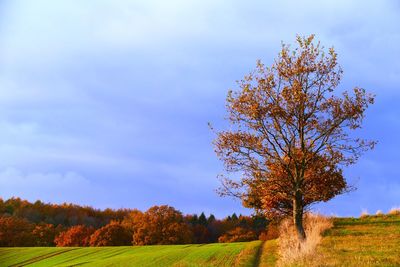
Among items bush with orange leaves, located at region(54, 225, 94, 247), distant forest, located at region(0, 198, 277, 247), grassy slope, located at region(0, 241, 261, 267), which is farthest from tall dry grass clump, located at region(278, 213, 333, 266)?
bush with orange leaves, located at region(54, 225, 94, 247)

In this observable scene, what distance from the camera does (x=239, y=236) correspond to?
104562 millimetres

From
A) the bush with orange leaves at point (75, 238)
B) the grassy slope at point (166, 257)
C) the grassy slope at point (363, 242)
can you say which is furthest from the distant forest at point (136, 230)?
the grassy slope at point (363, 242)

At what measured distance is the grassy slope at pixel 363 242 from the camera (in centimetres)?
2277

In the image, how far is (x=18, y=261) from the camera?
69.2 meters

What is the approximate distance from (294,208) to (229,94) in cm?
835

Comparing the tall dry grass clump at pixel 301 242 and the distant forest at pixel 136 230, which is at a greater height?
the distant forest at pixel 136 230

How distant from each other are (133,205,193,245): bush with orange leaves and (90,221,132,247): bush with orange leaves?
10.00ft

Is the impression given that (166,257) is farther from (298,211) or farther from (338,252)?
(338,252)

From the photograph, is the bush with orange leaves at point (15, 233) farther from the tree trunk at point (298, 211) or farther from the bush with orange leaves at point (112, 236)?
the tree trunk at point (298, 211)

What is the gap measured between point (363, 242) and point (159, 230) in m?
73.0

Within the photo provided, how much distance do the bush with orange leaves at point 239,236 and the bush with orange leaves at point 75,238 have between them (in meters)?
32.7

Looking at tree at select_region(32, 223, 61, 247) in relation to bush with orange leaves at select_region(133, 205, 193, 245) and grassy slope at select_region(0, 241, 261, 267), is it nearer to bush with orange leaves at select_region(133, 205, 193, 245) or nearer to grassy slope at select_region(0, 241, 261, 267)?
bush with orange leaves at select_region(133, 205, 193, 245)

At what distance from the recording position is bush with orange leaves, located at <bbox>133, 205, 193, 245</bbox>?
97.7 meters

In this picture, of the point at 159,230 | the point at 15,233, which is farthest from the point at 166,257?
the point at 15,233
